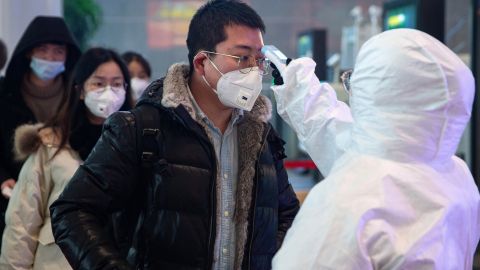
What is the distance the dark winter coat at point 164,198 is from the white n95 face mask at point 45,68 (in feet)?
5.66

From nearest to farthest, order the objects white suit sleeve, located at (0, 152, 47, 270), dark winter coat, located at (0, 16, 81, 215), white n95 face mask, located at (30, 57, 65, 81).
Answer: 1. white suit sleeve, located at (0, 152, 47, 270)
2. dark winter coat, located at (0, 16, 81, 215)
3. white n95 face mask, located at (30, 57, 65, 81)

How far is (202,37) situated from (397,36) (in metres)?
0.80

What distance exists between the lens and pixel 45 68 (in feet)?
11.6

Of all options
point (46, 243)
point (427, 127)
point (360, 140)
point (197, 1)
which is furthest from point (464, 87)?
point (197, 1)

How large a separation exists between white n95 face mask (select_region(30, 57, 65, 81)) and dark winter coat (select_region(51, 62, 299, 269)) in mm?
1727

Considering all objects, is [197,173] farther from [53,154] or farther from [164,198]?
[53,154]

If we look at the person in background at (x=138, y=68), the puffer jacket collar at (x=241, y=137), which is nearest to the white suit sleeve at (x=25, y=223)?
the puffer jacket collar at (x=241, y=137)

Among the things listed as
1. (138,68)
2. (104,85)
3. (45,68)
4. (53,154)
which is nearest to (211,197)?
(53,154)

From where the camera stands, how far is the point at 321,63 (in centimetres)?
751

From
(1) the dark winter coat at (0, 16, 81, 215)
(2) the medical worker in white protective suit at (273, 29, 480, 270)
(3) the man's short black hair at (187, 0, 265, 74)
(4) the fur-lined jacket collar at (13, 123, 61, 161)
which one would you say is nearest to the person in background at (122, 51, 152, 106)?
(1) the dark winter coat at (0, 16, 81, 215)

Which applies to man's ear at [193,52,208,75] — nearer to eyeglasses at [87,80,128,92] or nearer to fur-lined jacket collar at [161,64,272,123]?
fur-lined jacket collar at [161,64,272,123]

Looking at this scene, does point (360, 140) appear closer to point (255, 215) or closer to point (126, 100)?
point (255, 215)

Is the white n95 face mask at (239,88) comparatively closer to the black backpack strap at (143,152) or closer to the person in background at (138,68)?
the black backpack strap at (143,152)

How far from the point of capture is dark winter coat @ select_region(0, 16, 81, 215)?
3.32 m
